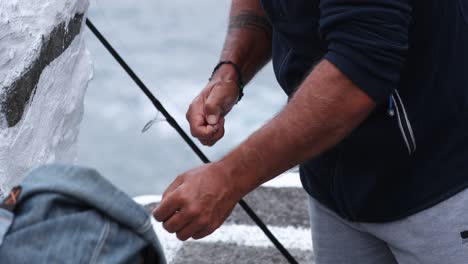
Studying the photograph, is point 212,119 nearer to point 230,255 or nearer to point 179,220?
point 179,220

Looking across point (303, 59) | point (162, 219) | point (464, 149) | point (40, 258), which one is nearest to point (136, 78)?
point (303, 59)

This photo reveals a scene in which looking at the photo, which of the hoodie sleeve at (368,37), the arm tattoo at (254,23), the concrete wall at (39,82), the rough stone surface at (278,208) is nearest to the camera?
the hoodie sleeve at (368,37)

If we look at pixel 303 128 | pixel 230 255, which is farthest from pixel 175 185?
pixel 230 255

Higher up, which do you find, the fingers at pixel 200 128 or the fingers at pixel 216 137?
the fingers at pixel 200 128

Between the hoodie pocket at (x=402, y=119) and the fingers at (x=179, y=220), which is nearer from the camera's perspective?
the fingers at (x=179, y=220)

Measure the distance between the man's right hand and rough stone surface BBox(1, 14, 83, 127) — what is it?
427mm

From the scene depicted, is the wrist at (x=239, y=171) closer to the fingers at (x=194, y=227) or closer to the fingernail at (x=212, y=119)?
the fingers at (x=194, y=227)

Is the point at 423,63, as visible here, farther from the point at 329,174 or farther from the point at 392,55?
the point at 329,174

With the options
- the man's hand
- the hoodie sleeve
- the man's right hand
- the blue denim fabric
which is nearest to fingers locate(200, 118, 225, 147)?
the man's right hand

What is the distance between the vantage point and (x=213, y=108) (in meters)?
1.94

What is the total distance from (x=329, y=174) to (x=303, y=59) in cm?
28

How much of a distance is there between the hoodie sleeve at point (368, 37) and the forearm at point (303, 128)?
23mm

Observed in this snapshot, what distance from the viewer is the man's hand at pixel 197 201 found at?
5.07 feet

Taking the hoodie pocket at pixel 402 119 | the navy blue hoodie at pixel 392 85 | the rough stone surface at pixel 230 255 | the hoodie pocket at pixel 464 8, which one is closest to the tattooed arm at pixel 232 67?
the navy blue hoodie at pixel 392 85
